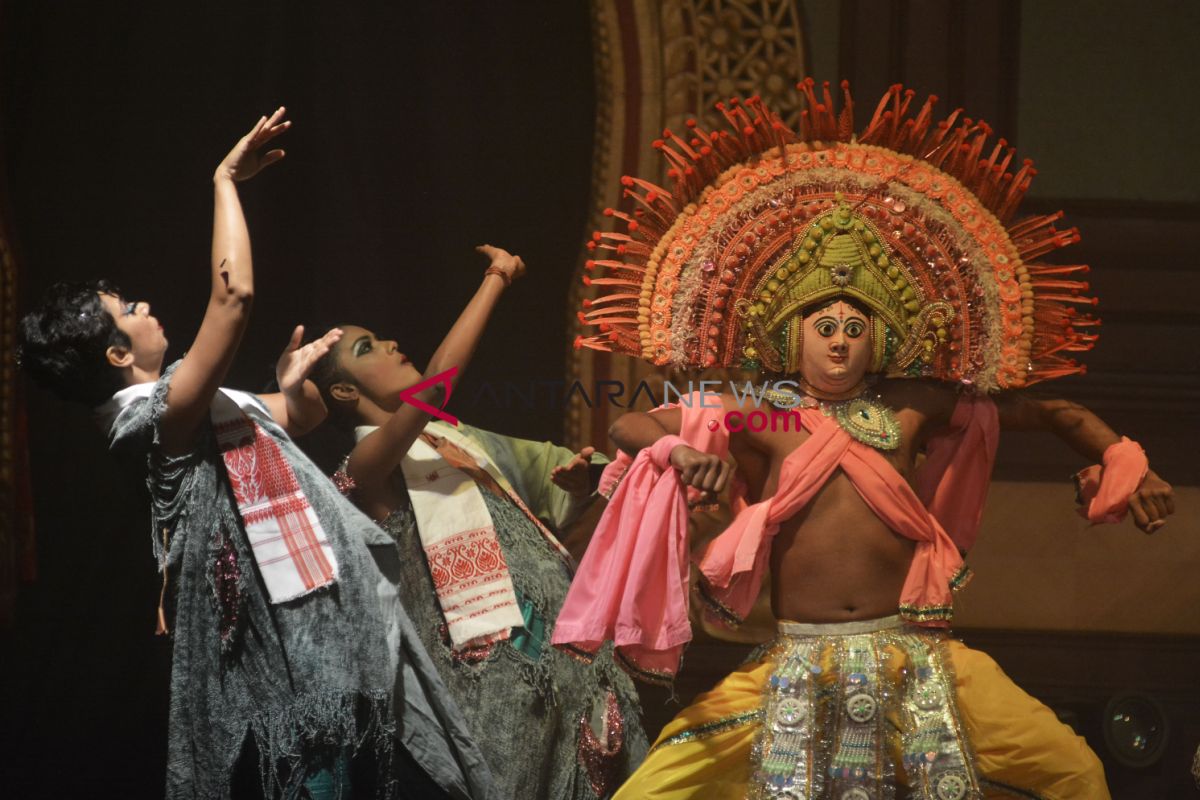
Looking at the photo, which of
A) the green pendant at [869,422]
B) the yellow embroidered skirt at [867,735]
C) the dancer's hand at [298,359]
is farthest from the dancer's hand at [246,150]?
the yellow embroidered skirt at [867,735]

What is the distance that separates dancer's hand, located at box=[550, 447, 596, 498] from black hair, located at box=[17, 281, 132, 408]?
3.31 feet

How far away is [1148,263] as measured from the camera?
4371 millimetres

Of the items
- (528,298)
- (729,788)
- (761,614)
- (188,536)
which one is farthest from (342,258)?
(729,788)

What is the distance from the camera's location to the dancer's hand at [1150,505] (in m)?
3.18

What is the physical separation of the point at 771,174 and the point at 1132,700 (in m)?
1.80

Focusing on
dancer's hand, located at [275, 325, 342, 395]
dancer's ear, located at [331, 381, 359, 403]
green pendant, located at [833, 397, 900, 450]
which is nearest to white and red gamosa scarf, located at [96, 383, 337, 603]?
dancer's hand, located at [275, 325, 342, 395]

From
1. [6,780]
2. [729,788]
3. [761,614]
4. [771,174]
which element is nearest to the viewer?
[729,788]

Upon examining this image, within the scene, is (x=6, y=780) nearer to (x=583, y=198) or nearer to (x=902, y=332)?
(x=583, y=198)

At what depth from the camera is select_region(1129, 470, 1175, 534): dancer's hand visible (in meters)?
3.18

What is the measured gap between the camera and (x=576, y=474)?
3.58 meters

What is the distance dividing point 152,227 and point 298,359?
2.74ft

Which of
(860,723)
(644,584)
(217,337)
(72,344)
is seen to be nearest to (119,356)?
(72,344)

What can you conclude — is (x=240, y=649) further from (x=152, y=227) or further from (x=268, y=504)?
(x=152, y=227)

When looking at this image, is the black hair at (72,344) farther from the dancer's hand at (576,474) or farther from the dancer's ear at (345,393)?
the dancer's hand at (576,474)
